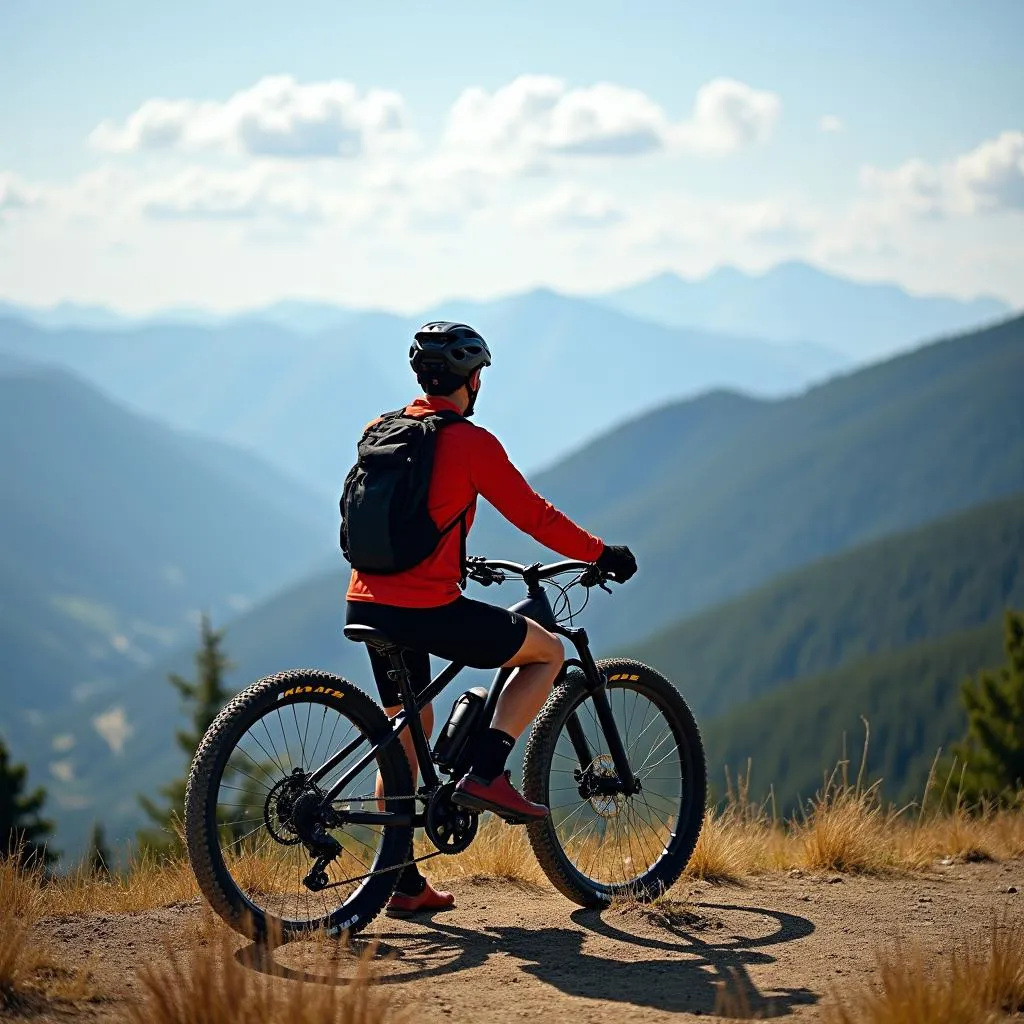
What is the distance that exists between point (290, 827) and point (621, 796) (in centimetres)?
181

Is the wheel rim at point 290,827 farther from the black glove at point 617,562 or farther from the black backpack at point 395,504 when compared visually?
the black glove at point 617,562

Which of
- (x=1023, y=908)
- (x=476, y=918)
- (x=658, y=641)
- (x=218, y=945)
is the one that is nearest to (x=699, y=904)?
(x=476, y=918)

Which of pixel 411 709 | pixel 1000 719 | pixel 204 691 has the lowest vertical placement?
pixel 1000 719

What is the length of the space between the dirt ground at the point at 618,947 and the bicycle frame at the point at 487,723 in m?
0.58

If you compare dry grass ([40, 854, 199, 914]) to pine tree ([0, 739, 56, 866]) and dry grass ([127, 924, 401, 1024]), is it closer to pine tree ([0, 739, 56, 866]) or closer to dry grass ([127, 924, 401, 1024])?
dry grass ([127, 924, 401, 1024])

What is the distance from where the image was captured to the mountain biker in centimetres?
534

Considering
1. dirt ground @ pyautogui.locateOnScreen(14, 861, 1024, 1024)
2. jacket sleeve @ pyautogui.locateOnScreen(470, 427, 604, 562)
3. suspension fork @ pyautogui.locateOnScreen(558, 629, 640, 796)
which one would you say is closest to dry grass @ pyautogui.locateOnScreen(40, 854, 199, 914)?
dirt ground @ pyautogui.locateOnScreen(14, 861, 1024, 1024)

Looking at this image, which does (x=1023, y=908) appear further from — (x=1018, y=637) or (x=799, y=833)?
(x=1018, y=637)

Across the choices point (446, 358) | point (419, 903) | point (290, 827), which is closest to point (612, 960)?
point (419, 903)

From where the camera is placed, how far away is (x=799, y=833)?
26.3 feet

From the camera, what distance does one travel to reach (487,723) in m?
5.74

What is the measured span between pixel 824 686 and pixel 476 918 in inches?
5793

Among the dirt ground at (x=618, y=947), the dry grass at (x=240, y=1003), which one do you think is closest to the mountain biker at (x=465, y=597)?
the dirt ground at (x=618, y=947)

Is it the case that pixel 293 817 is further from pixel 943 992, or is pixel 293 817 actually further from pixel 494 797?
pixel 943 992
